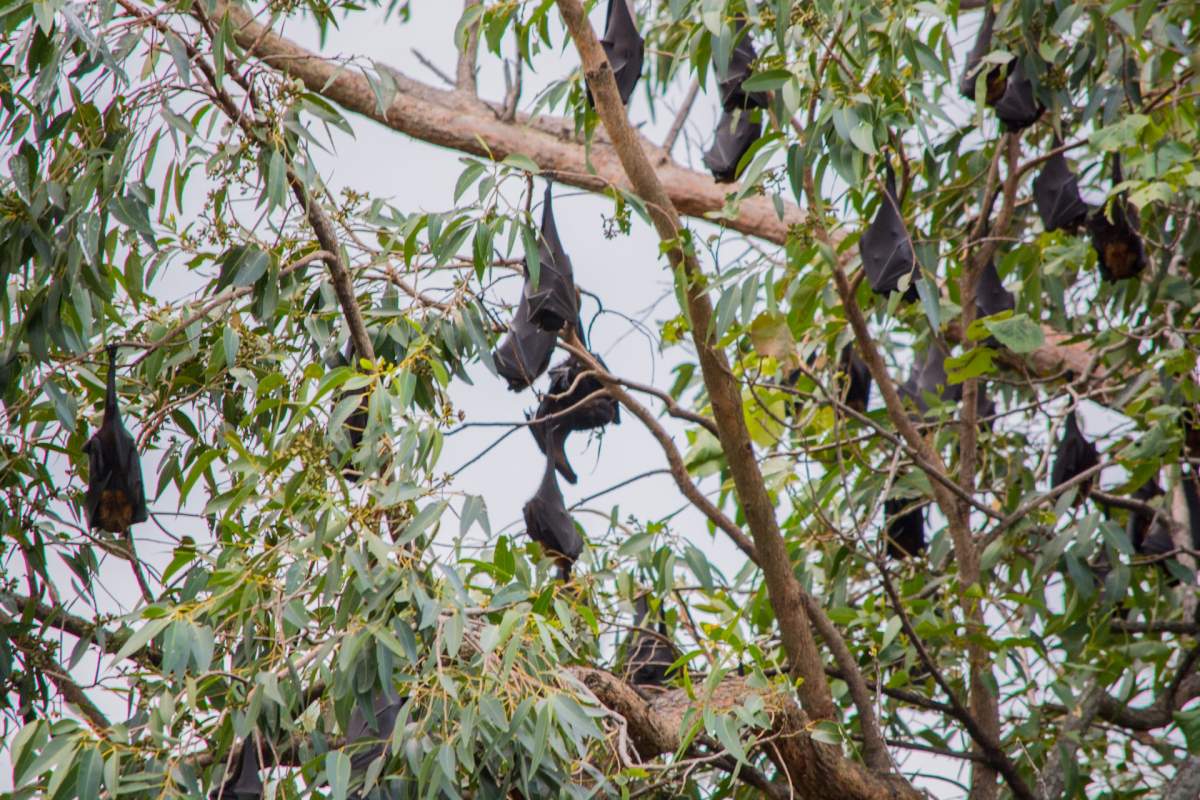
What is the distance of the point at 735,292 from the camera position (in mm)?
2330

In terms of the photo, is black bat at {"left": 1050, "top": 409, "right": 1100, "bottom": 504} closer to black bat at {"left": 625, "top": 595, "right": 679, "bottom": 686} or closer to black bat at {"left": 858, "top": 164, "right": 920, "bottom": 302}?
black bat at {"left": 858, "top": 164, "right": 920, "bottom": 302}

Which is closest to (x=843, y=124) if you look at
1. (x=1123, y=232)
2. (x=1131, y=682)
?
(x=1123, y=232)

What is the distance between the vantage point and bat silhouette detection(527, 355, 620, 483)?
9.58 ft

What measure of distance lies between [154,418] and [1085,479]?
1.93 metres

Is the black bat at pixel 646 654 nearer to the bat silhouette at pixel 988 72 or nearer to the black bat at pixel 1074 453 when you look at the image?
the black bat at pixel 1074 453

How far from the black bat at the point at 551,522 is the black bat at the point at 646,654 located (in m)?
0.22

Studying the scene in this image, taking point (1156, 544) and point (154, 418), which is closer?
point (154, 418)

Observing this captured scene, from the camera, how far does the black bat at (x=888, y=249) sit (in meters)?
2.78

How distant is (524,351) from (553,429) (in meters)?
0.43

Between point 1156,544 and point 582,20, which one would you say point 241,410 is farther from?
point 1156,544

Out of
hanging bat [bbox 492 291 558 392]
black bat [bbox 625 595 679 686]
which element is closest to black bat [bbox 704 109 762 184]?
hanging bat [bbox 492 291 558 392]

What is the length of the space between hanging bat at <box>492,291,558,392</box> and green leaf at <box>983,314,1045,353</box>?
2.95 ft

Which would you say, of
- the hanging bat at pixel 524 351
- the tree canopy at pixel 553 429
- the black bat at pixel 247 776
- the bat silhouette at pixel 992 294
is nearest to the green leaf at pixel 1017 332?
the tree canopy at pixel 553 429

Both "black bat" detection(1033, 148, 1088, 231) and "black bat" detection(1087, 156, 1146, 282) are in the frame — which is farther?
"black bat" detection(1033, 148, 1088, 231)
